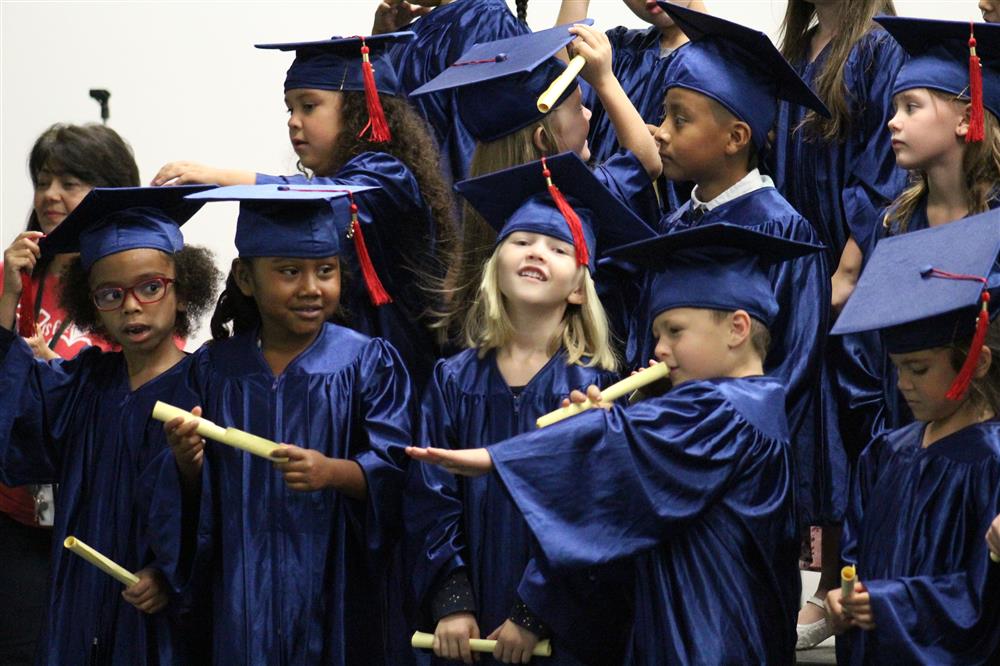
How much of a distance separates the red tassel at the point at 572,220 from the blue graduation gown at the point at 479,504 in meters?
0.21

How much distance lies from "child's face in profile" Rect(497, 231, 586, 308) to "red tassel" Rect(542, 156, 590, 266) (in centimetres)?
2

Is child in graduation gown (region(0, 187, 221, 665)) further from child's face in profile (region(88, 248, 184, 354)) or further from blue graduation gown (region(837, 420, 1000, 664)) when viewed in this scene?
blue graduation gown (region(837, 420, 1000, 664))

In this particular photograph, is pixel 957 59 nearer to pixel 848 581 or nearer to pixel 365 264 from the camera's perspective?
pixel 848 581

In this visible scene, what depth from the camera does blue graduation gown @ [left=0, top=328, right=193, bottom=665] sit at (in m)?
3.77

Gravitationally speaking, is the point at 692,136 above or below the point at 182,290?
above

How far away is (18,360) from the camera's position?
13.0 ft

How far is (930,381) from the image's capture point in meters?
3.26

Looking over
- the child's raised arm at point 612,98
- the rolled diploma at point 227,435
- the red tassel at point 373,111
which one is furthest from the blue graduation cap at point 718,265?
the red tassel at point 373,111

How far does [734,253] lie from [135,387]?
4.58 feet

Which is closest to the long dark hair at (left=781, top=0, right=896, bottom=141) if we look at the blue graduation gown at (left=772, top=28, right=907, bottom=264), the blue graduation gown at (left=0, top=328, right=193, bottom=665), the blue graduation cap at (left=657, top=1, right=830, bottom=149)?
the blue graduation gown at (left=772, top=28, right=907, bottom=264)

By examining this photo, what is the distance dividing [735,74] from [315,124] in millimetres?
1092

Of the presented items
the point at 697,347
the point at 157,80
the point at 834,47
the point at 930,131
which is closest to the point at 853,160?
Answer: the point at 834,47

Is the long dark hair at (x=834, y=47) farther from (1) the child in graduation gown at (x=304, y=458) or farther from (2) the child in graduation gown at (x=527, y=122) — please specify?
(1) the child in graduation gown at (x=304, y=458)

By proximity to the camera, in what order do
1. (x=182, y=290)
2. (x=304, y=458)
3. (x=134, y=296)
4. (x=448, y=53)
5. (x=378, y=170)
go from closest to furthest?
(x=304, y=458) < (x=134, y=296) < (x=182, y=290) < (x=378, y=170) < (x=448, y=53)
